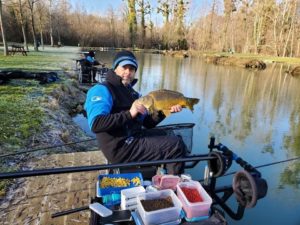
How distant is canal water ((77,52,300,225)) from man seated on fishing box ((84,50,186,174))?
1894 millimetres

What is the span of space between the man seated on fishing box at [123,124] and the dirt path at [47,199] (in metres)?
0.68

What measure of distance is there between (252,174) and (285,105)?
11260mm

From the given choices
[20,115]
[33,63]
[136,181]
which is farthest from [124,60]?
[33,63]

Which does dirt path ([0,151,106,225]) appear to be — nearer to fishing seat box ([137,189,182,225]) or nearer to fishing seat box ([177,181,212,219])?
fishing seat box ([137,189,182,225])

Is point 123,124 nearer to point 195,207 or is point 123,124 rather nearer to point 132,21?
point 195,207

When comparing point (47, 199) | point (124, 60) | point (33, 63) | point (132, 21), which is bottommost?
point (47, 199)

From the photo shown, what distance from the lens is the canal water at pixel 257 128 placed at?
15.2 ft

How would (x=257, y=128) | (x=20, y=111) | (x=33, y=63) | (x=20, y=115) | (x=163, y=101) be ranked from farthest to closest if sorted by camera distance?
(x=33, y=63) < (x=257, y=128) < (x=20, y=111) < (x=20, y=115) < (x=163, y=101)

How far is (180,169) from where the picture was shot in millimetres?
2715

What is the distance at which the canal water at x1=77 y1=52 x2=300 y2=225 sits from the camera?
464 cm

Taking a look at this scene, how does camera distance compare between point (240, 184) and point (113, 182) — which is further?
point (113, 182)

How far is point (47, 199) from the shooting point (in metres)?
3.17

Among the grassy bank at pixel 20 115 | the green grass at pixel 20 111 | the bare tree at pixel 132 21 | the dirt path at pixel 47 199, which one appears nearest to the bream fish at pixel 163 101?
the dirt path at pixel 47 199

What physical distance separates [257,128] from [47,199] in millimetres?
7141
